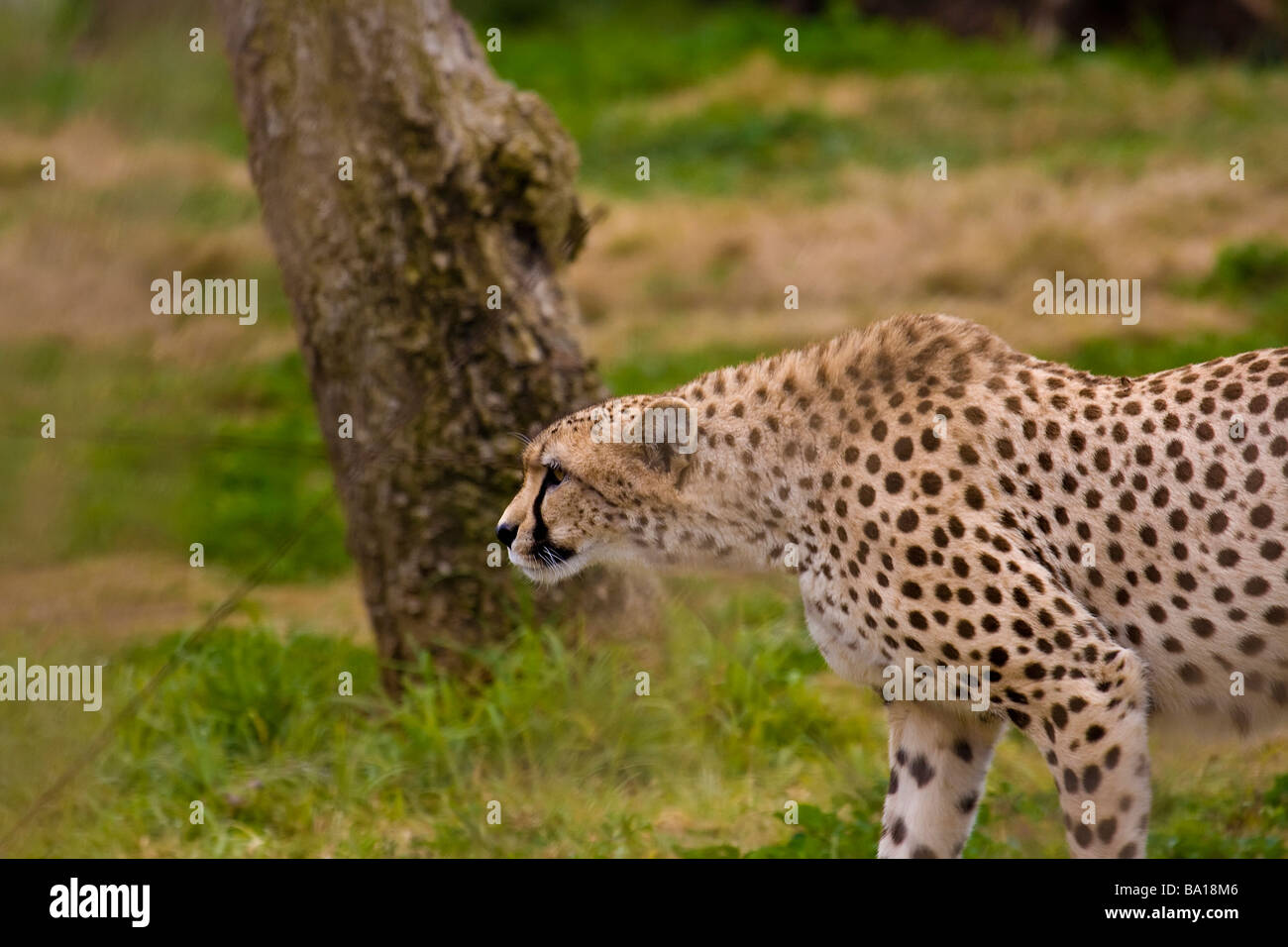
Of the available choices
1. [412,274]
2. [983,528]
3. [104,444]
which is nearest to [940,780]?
[983,528]

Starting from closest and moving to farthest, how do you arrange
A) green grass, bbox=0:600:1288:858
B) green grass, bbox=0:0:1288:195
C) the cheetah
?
the cheetah < green grass, bbox=0:600:1288:858 < green grass, bbox=0:0:1288:195

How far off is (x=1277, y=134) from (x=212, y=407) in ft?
30.2

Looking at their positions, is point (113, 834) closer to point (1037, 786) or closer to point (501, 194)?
point (501, 194)

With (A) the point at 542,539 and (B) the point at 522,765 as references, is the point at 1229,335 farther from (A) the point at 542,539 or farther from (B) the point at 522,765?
(A) the point at 542,539

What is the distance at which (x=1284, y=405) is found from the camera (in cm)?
341

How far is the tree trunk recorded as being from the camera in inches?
193

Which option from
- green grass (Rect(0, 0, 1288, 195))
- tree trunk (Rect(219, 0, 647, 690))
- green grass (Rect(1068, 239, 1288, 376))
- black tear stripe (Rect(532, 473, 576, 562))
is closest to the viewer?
black tear stripe (Rect(532, 473, 576, 562))

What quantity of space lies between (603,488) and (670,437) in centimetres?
20

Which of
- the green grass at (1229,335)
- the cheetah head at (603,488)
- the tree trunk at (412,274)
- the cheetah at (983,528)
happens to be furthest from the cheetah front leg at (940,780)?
the green grass at (1229,335)

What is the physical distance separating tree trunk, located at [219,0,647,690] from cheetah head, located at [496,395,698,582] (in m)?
1.10

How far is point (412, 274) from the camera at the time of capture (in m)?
4.93

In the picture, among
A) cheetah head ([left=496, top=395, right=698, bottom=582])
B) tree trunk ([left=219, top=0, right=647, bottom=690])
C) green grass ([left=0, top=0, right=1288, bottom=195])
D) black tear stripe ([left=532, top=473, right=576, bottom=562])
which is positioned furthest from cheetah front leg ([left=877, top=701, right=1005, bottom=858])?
green grass ([left=0, top=0, right=1288, bottom=195])

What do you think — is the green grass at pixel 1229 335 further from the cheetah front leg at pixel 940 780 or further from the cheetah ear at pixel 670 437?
the cheetah ear at pixel 670 437

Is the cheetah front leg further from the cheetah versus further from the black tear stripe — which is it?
the black tear stripe
